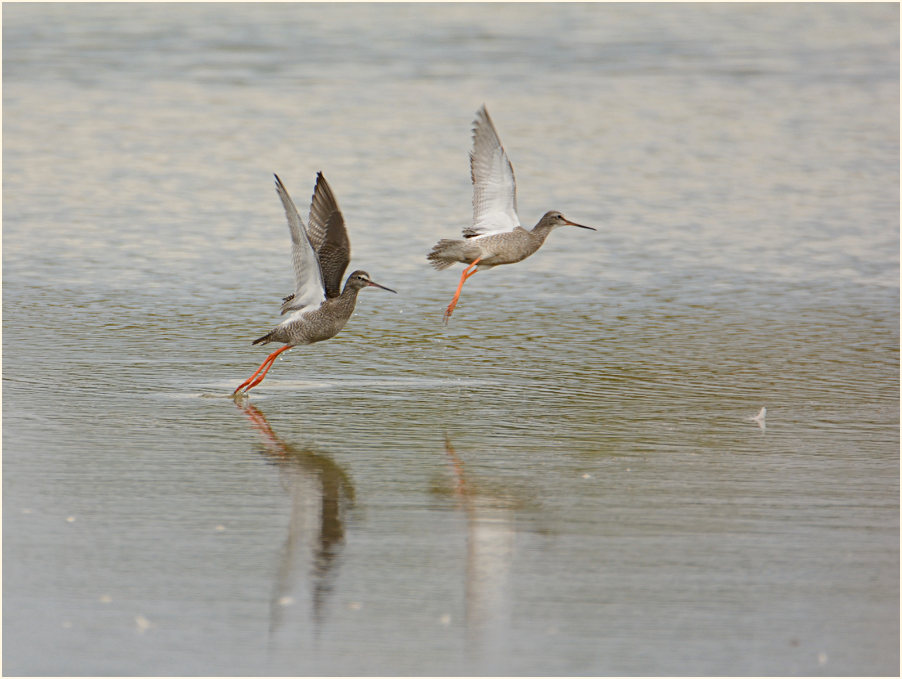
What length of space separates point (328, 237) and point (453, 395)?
4.55 feet

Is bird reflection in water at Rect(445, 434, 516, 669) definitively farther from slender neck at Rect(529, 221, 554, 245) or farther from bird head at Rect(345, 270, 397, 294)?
slender neck at Rect(529, 221, 554, 245)

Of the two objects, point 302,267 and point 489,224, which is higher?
point 302,267

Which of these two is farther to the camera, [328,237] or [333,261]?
[333,261]

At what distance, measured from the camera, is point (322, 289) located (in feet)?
33.2

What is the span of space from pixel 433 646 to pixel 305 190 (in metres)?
11.9

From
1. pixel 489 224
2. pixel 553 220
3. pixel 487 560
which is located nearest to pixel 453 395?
pixel 489 224

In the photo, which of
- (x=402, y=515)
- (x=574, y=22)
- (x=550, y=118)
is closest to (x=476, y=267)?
(x=402, y=515)

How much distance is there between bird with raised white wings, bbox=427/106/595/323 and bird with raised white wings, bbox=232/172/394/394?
138 centimetres

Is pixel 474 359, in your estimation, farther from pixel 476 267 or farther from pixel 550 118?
pixel 550 118

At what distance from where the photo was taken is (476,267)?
11.7m

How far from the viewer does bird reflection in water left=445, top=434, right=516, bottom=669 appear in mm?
5832

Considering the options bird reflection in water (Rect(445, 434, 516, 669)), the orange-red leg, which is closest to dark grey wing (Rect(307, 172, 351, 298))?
the orange-red leg

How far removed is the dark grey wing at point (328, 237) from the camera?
10094mm

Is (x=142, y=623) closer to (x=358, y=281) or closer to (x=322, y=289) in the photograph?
(x=322, y=289)
